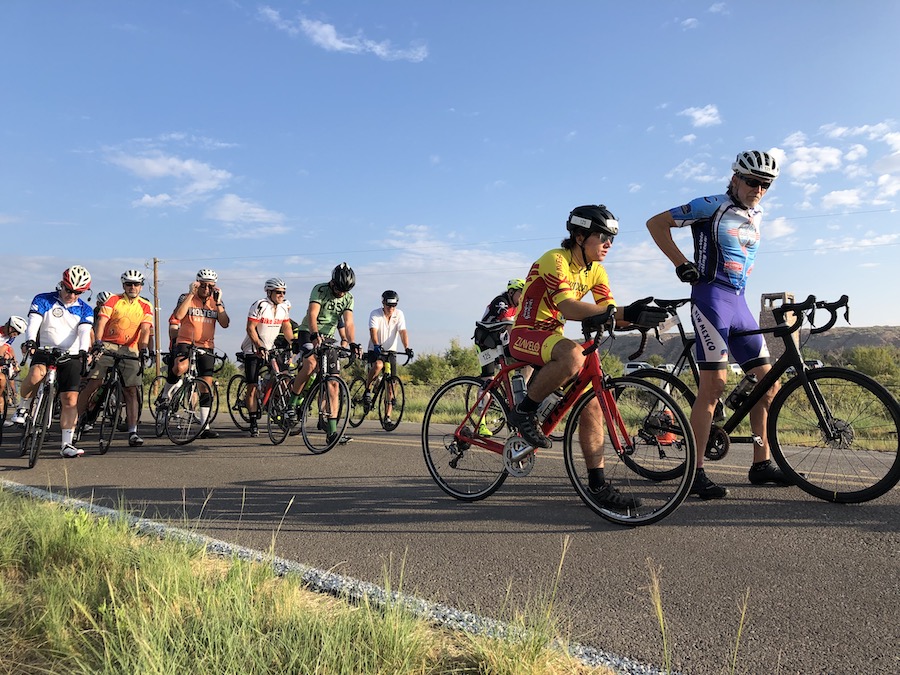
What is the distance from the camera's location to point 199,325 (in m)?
9.50

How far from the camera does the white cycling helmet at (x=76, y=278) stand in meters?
7.94

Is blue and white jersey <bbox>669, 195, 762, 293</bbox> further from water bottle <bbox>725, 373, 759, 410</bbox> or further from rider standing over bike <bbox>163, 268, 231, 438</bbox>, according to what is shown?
rider standing over bike <bbox>163, 268, 231, 438</bbox>

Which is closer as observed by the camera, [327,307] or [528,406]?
[528,406]

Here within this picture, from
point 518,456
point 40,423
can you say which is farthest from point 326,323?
point 518,456

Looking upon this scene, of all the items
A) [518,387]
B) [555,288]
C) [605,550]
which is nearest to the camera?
[605,550]

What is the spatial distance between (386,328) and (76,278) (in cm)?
463

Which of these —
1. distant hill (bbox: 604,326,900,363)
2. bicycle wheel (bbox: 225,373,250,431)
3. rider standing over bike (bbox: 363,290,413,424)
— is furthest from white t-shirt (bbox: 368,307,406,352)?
distant hill (bbox: 604,326,900,363)

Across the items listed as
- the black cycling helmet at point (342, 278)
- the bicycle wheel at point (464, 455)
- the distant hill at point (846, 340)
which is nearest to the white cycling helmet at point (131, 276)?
the black cycling helmet at point (342, 278)

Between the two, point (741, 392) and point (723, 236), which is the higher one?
point (723, 236)

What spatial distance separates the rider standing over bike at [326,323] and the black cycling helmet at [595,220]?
433 cm

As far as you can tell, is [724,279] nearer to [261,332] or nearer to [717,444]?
[717,444]

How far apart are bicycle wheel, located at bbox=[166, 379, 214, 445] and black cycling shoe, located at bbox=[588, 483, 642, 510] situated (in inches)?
253

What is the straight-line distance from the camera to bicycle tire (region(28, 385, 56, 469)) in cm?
710

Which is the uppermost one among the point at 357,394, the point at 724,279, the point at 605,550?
the point at 724,279
